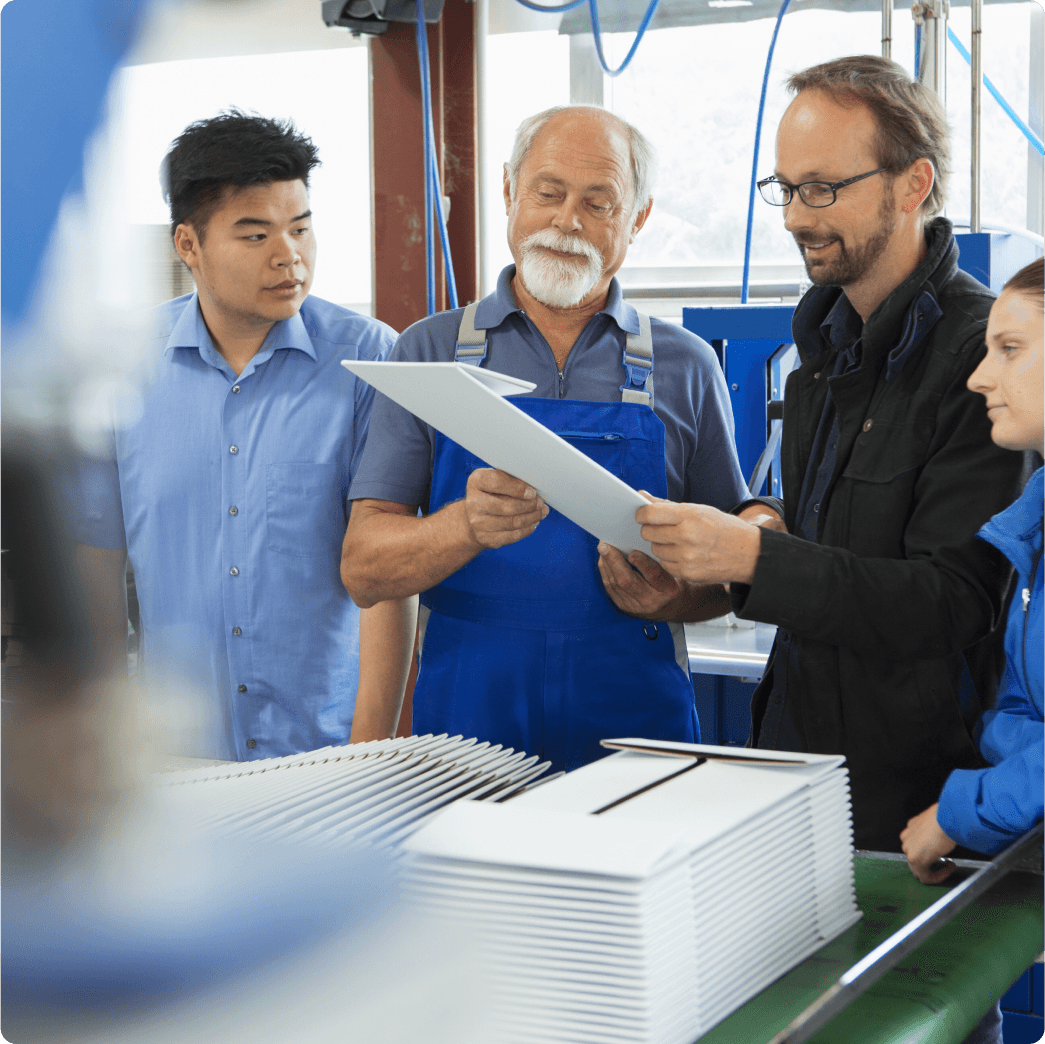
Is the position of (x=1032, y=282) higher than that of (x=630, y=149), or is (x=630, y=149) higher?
(x=630, y=149)

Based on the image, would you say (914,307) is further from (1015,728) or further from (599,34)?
(599,34)

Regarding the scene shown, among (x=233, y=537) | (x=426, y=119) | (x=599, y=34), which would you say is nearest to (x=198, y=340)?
(x=233, y=537)

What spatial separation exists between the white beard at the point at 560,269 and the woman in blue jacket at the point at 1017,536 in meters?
0.66

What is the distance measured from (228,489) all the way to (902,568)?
2.65 ft

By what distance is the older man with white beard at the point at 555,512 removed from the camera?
151 cm

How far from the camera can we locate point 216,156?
0.36 m

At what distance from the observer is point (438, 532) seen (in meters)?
1.42

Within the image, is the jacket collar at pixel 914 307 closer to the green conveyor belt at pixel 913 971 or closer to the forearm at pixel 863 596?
the forearm at pixel 863 596

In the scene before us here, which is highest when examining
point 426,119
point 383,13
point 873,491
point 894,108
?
point 383,13

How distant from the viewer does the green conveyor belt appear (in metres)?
0.73

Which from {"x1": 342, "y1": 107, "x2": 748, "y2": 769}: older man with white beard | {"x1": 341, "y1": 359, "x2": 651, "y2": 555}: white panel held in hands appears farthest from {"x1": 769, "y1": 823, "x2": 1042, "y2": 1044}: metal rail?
{"x1": 342, "y1": 107, "x2": 748, "y2": 769}: older man with white beard

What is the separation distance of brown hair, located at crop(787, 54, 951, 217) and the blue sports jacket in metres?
0.53

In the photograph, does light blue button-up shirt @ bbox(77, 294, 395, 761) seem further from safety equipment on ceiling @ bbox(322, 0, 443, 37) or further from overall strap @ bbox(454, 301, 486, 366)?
safety equipment on ceiling @ bbox(322, 0, 443, 37)

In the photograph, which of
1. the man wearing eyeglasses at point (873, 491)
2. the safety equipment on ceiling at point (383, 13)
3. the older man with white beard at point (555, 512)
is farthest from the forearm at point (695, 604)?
the safety equipment on ceiling at point (383, 13)
